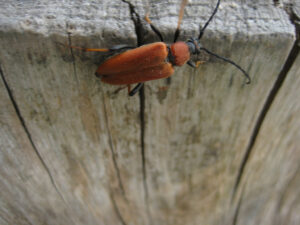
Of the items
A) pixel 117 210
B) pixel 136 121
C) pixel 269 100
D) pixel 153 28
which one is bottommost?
pixel 117 210

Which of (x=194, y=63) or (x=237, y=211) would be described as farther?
(x=237, y=211)

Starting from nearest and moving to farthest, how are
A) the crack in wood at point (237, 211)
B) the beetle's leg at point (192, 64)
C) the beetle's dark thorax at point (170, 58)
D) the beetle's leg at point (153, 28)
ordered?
the beetle's leg at point (153, 28) < the beetle's leg at point (192, 64) < the beetle's dark thorax at point (170, 58) < the crack in wood at point (237, 211)

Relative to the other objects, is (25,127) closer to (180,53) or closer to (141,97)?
(141,97)

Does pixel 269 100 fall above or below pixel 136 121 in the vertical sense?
above

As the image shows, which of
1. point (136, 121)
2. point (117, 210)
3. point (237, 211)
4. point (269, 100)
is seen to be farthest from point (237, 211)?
point (136, 121)

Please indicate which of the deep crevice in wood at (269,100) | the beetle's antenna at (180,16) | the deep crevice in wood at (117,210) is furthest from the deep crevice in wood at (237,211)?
the beetle's antenna at (180,16)

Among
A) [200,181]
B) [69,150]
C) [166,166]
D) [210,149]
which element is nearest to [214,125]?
[210,149]

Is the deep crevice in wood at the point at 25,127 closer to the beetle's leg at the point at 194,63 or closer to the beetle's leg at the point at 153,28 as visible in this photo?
the beetle's leg at the point at 153,28
